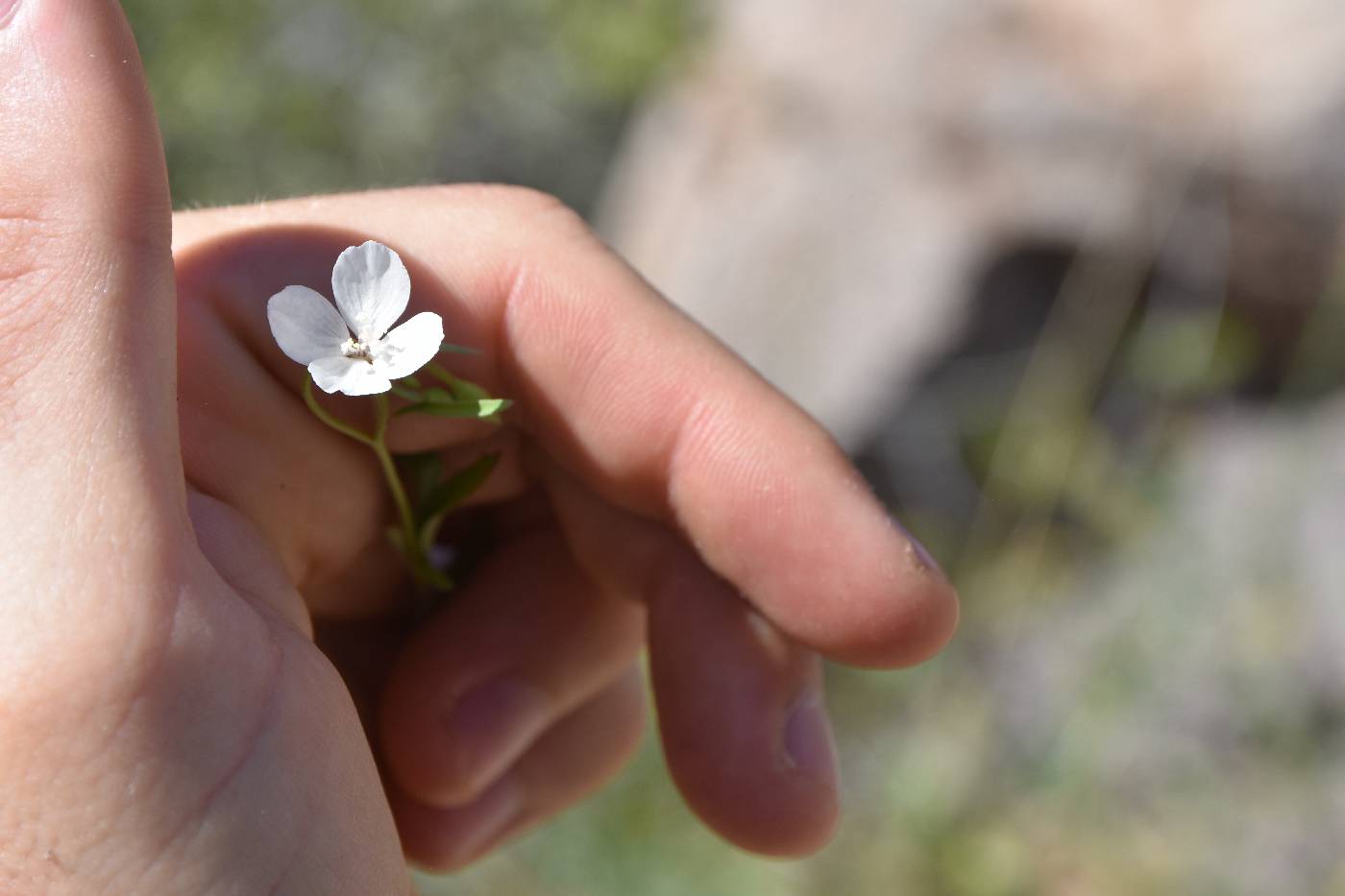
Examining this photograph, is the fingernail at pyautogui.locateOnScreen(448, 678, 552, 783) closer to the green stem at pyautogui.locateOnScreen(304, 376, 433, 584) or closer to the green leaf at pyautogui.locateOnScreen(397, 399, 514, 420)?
the green stem at pyautogui.locateOnScreen(304, 376, 433, 584)

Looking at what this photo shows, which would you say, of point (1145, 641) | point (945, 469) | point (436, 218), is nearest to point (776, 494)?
point (436, 218)

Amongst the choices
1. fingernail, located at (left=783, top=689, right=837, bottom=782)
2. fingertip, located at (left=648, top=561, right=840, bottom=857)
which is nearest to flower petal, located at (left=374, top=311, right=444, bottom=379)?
fingertip, located at (left=648, top=561, right=840, bottom=857)

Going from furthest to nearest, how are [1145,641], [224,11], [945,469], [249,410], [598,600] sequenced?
1. [224,11]
2. [945,469]
3. [1145,641]
4. [598,600]
5. [249,410]

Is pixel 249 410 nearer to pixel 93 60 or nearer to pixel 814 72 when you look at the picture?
pixel 93 60

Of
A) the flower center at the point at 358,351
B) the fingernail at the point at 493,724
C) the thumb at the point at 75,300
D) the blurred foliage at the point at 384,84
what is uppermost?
the thumb at the point at 75,300

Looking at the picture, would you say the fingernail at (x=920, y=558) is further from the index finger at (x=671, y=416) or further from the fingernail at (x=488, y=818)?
the fingernail at (x=488, y=818)

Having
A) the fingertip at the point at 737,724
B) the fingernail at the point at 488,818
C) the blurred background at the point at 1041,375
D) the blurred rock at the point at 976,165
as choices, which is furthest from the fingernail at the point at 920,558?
the blurred rock at the point at 976,165

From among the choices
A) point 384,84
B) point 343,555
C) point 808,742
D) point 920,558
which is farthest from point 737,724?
point 384,84
